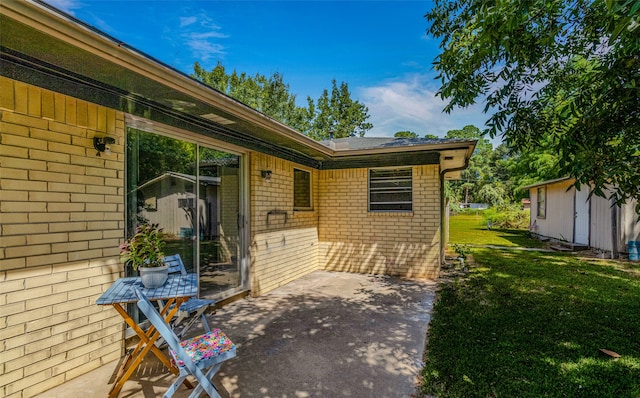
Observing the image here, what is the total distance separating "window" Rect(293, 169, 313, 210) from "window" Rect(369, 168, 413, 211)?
1490 millimetres

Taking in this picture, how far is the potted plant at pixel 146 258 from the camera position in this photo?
2.56 meters

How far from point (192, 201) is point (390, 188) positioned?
4.51 meters

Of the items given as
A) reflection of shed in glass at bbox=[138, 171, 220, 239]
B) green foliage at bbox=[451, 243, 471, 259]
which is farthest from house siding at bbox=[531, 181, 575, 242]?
reflection of shed in glass at bbox=[138, 171, 220, 239]

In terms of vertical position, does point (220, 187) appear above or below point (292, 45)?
below

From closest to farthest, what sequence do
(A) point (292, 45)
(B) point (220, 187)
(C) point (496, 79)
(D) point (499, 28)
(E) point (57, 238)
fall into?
(D) point (499, 28) < (E) point (57, 238) < (C) point (496, 79) < (B) point (220, 187) < (A) point (292, 45)

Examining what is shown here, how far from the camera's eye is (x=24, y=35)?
203cm

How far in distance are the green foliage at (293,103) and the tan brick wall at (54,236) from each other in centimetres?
1783

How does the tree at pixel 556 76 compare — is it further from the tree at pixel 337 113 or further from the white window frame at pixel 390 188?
the tree at pixel 337 113

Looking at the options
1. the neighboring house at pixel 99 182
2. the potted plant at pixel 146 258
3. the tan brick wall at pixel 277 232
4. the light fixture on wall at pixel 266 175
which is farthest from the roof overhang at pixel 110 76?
the potted plant at pixel 146 258

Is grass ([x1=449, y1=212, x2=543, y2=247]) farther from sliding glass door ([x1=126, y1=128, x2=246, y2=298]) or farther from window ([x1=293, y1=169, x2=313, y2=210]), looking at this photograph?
sliding glass door ([x1=126, y1=128, x2=246, y2=298])

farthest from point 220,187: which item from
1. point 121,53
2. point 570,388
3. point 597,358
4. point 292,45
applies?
point 292,45

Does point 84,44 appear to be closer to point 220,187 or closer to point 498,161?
point 220,187

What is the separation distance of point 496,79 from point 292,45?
8060mm

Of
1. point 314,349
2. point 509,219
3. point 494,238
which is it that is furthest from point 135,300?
point 509,219
